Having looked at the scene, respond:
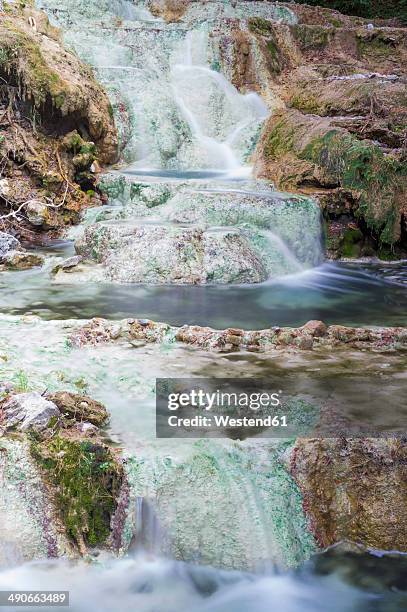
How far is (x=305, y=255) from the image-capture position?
8367 millimetres

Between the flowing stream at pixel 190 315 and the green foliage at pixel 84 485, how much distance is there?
0.36 feet

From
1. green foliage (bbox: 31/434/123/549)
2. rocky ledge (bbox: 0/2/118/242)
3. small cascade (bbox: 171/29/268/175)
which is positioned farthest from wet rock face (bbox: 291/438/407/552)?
small cascade (bbox: 171/29/268/175)

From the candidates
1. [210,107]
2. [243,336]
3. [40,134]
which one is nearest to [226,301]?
[243,336]

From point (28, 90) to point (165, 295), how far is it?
Answer: 14.9ft

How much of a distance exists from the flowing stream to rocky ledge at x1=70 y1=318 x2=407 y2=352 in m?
0.20

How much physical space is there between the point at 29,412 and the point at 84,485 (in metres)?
0.52

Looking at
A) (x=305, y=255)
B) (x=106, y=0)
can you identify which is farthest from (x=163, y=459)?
(x=106, y=0)

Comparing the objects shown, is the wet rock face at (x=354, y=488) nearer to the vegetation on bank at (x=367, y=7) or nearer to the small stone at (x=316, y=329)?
the small stone at (x=316, y=329)

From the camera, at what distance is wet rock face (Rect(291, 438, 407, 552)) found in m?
3.27

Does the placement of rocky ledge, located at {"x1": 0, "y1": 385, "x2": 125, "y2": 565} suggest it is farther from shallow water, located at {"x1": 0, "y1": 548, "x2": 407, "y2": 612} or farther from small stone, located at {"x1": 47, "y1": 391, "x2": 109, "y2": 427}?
small stone, located at {"x1": 47, "y1": 391, "x2": 109, "y2": 427}

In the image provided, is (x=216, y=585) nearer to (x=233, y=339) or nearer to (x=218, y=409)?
(x=218, y=409)

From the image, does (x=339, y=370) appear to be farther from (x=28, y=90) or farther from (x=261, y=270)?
(x=28, y=90)

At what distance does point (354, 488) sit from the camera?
3348mm

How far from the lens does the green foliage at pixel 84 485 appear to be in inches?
125
